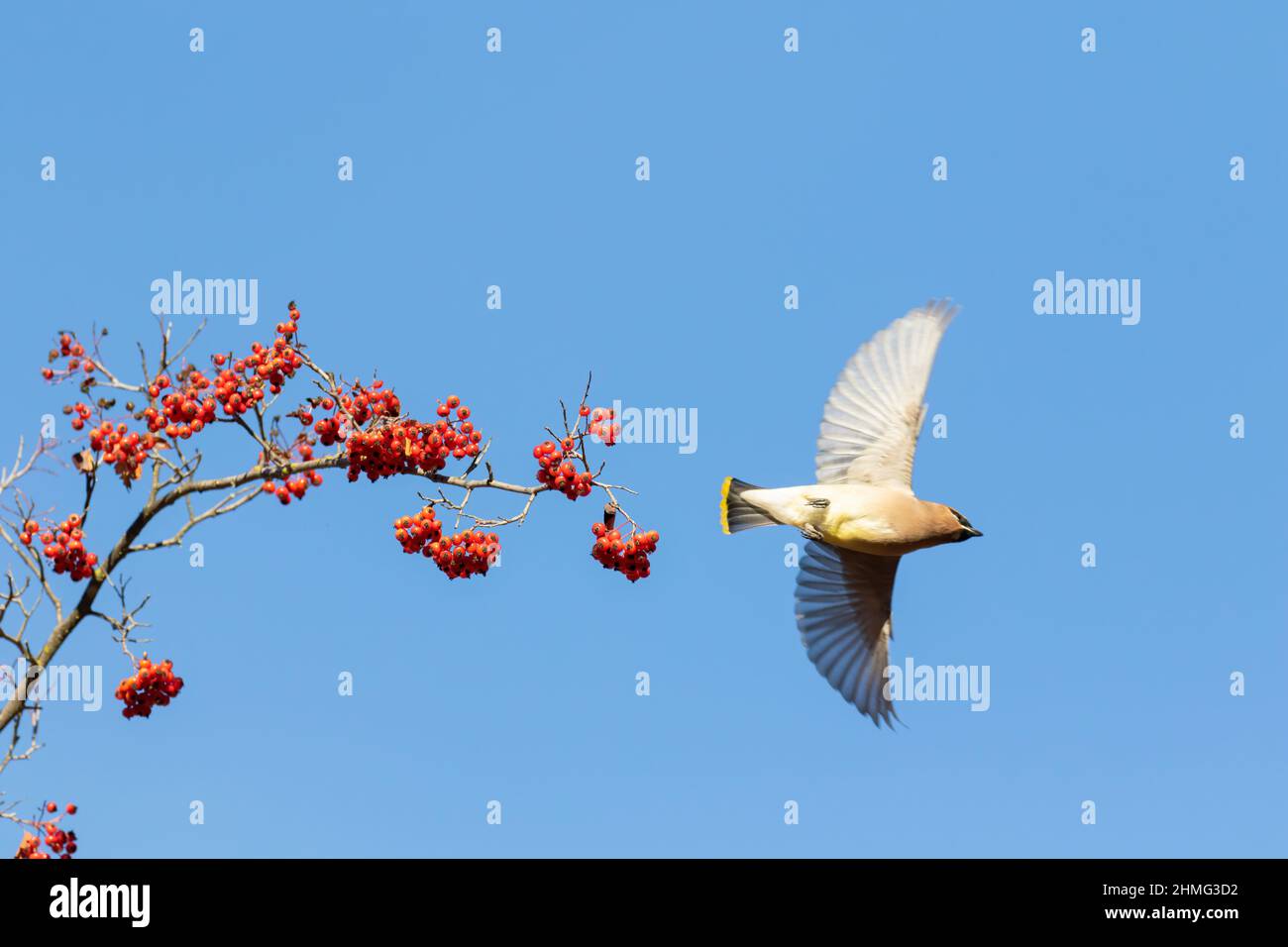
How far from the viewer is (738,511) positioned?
289 inches

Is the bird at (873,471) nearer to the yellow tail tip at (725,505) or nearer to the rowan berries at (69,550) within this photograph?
the yellow tail tip at (725,505)

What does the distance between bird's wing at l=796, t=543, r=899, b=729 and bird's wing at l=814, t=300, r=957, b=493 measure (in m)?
0.78

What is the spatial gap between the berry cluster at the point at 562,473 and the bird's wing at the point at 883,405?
210cm

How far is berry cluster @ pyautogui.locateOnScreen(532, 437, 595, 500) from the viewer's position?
5746 millimetres

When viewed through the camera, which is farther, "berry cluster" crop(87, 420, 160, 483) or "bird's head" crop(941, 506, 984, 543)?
"bird's head" crop(941, 506, 984, 543)

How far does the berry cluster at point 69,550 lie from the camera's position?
5.57 metres

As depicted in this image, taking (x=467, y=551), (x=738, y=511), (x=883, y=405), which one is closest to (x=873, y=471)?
(x=883, y=405)

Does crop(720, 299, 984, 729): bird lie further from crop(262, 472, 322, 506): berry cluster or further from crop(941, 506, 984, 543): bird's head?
crop(262, 472, 322, 506): berry cluster

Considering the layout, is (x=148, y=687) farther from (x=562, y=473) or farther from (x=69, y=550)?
(x=562, y=473)

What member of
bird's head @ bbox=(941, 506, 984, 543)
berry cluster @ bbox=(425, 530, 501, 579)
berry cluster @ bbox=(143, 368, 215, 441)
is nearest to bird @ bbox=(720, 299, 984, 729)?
bird's head @ bbox=(941, 506, 984, 543)

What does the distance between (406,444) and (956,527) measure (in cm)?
320

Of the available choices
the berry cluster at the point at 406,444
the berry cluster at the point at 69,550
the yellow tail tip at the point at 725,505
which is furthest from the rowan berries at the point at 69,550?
the yellow tail tip at the point at 725,505

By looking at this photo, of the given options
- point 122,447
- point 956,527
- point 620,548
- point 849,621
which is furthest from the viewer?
point 849,621

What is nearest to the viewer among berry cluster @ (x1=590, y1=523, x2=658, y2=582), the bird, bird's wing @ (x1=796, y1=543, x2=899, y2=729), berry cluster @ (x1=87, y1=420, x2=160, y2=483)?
berry cluster @ (x1=87, y1=420, x2=160, y2=483)
